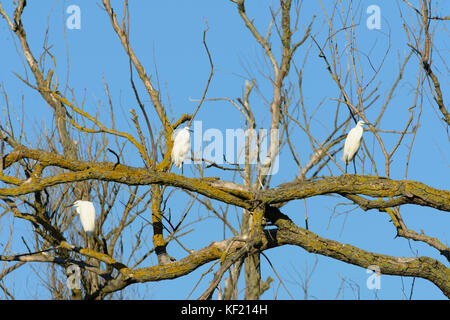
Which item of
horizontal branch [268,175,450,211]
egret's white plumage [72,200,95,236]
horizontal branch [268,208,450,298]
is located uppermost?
horizontal branch [268,175,450,211]

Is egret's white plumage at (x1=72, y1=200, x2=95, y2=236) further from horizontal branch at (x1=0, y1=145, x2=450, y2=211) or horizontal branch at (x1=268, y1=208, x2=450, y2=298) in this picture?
horizontal branch at (x1=268, y1=208, x2=450, y2=298)

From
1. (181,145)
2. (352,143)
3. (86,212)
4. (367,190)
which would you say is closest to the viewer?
(367,190)

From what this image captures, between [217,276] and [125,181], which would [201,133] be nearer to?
[125,181]

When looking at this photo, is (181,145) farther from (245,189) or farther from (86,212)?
(245,189)

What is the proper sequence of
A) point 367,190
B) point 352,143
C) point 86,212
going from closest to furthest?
point 367,190 < point 86,212 < point 352,143

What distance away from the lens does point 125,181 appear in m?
4.26

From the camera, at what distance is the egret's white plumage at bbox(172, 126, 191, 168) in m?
6.43

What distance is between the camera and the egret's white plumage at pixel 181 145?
21.1 feet

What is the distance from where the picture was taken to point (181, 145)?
649cm

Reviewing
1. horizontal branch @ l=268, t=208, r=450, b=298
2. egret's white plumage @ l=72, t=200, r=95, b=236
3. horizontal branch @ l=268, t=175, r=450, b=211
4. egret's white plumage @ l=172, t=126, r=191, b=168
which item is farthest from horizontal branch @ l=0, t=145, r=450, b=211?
egret's white plumage @ l=172, t=126, r=191, b=168

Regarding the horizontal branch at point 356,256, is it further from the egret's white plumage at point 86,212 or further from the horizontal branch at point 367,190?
the egret's white plumage at point 86,212

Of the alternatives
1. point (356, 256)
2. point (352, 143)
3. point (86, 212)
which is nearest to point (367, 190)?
point (356, 256)
